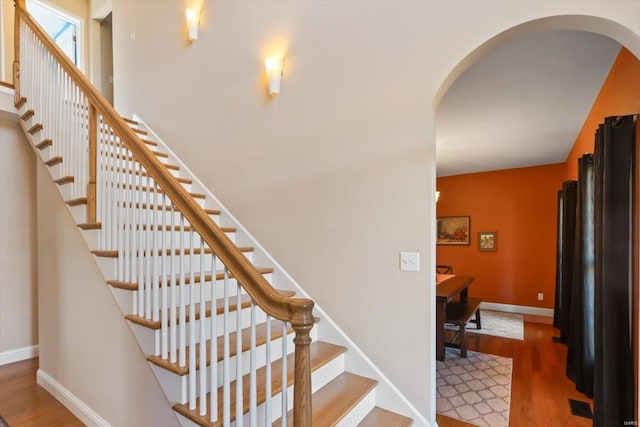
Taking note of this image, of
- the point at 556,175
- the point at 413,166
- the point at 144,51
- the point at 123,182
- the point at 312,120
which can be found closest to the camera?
the point at 123,182

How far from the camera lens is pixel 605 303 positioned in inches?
77.5

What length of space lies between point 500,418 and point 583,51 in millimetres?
2771

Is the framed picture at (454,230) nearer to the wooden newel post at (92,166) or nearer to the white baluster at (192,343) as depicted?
the white baluster at (192,343)

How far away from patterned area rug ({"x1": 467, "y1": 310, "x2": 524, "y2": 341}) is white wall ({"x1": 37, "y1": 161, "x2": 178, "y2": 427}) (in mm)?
4140

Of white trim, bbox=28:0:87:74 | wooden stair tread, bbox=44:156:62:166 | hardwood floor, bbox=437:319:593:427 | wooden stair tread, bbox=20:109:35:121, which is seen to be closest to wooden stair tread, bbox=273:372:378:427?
hardwood floor, bbox=437:319:593:427

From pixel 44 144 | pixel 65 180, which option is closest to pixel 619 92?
pixel 65 180

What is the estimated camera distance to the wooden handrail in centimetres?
113

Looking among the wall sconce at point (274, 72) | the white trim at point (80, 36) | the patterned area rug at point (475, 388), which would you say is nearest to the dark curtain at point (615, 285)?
the patterned area rug at point (475, 388)

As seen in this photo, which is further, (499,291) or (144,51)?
(499,291)

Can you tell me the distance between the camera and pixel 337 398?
192 centimetres

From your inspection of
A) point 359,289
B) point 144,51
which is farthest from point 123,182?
point 144,51

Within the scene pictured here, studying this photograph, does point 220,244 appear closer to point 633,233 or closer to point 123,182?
point 123,182

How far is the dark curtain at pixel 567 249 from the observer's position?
3.72m

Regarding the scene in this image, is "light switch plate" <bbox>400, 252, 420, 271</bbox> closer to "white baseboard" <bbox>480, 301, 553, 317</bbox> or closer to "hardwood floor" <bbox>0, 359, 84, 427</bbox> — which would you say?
"hardwood floor" <bbox>0, 359, 84, 427</bbox>
